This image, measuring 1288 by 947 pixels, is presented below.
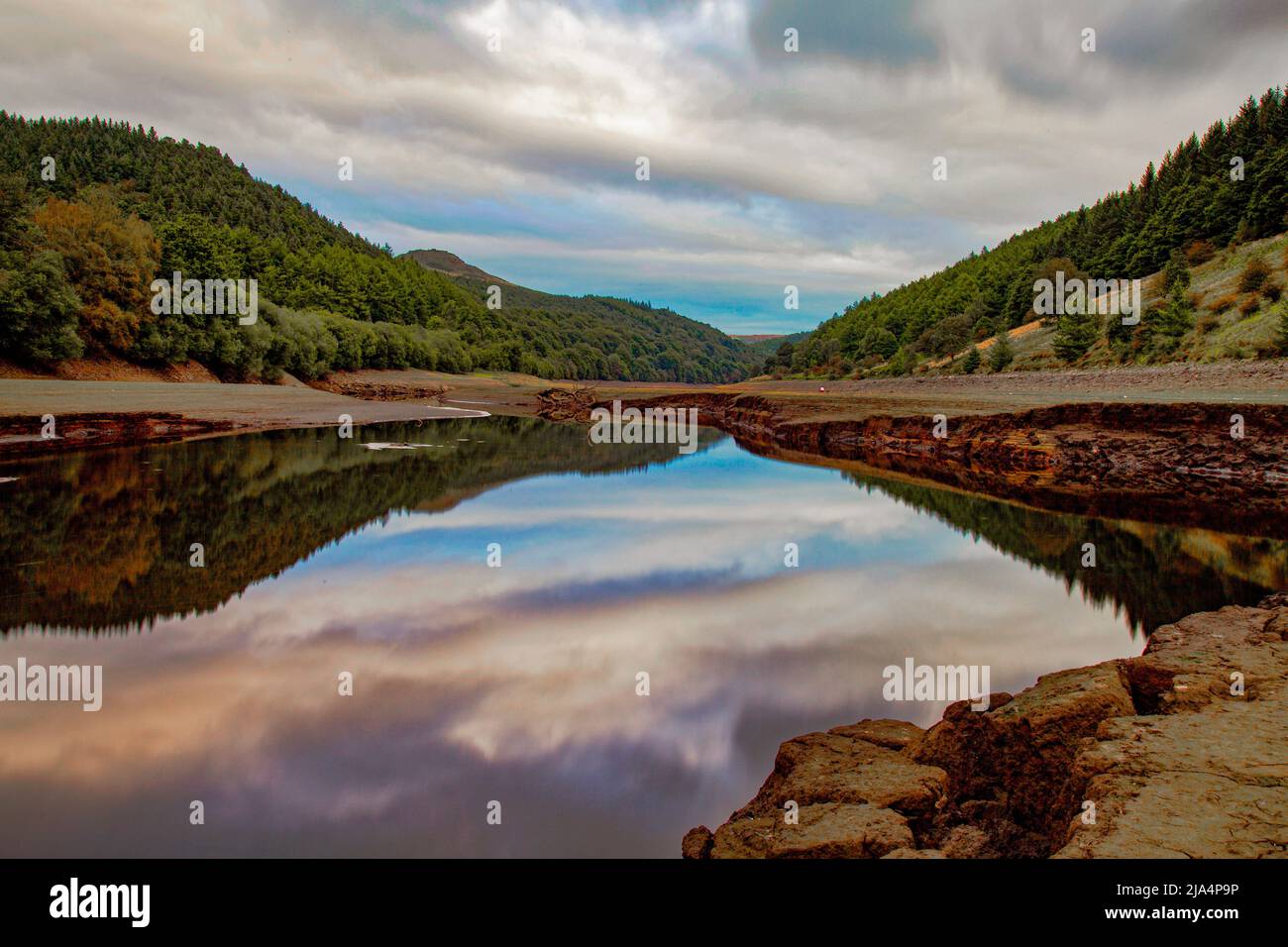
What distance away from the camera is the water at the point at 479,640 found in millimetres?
5352

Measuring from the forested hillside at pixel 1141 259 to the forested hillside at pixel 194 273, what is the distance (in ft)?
225

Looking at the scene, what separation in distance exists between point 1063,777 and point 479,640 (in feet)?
21.3

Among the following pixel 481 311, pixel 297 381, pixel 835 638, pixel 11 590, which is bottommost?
pixel 835 638

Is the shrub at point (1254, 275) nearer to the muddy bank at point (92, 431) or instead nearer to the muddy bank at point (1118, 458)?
the muddy bank at point (1118, 458)

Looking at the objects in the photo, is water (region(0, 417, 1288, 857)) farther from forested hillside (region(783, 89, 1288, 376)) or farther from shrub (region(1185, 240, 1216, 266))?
shrub (region(1185, 240, 1216, 266))

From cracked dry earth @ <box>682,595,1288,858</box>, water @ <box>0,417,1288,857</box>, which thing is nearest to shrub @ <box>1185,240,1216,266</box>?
water @ <box>0,417,1288,857</box>

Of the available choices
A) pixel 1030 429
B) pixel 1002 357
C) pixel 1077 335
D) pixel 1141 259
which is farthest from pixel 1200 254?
pixel 1030 429

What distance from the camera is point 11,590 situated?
33.6ft

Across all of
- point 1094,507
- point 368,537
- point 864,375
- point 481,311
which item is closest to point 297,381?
point 368,537

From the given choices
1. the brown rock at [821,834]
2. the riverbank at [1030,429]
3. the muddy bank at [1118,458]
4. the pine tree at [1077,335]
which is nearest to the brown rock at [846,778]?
the brown rock at [821,834]

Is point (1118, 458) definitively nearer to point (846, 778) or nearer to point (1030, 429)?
point (1030, 429)

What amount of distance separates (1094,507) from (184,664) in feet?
69.1

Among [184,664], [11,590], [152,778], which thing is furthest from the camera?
[11,590]
